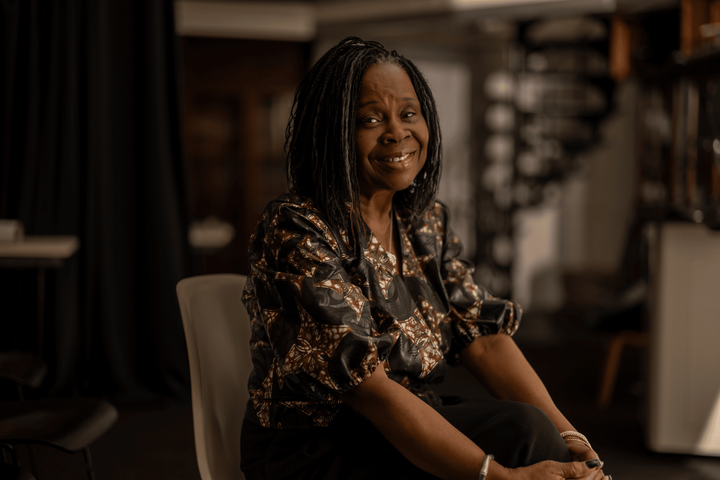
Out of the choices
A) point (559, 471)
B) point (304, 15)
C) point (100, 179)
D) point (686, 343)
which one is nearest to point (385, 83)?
point (559, 471)

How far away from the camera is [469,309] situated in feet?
4.22

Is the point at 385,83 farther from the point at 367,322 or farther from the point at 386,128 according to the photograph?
the point at 367,322

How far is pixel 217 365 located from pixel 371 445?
389mm

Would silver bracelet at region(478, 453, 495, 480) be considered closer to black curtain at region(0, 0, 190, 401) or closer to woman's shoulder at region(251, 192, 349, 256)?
woman's shoulder at region(251, 192, 349, 256)

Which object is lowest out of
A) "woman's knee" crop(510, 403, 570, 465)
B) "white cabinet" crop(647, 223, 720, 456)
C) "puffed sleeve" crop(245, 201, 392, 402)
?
"white cabinet" crop(647, 223, 720, 456)

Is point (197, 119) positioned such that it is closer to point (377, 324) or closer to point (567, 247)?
point (567, 247)

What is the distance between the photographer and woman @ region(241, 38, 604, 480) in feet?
3.20

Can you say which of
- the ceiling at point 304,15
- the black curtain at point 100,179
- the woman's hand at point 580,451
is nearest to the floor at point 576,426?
the black curtain at point 100,179

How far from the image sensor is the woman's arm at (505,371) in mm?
1224

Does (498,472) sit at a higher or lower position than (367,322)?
lower

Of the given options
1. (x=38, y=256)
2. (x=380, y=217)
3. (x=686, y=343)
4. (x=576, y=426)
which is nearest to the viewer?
(x=380, y=217)

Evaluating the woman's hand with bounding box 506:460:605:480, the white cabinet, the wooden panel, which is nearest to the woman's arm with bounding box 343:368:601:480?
the woman's hand with bounding box 506:460:605:480

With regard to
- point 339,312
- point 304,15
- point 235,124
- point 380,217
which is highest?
point 304,15

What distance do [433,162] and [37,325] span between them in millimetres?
2333
